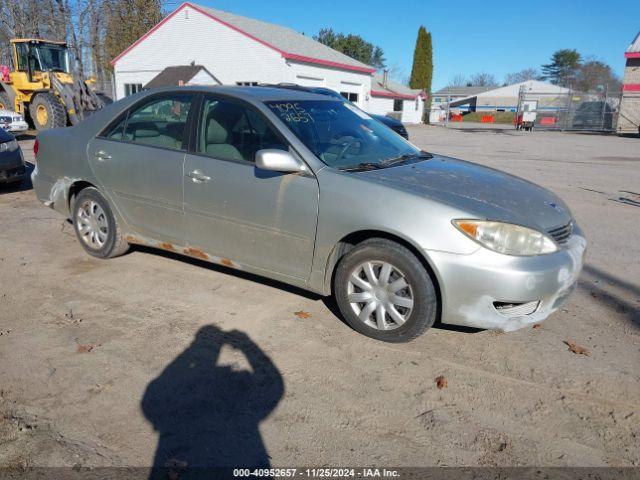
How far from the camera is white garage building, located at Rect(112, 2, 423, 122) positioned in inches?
1107

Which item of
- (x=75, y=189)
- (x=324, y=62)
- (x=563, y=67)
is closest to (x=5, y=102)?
(x=324, y=62)

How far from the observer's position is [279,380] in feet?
10.4

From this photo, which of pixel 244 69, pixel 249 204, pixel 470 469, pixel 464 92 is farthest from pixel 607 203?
pixel 464 92

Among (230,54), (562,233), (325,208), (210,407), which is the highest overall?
(230,54)

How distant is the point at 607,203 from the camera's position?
8445 mm

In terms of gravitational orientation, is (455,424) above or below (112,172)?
below

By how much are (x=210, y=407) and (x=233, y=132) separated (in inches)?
87.5

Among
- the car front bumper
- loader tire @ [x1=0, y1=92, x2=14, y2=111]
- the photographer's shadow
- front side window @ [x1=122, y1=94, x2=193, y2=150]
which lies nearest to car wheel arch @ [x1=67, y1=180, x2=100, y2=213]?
front side window @ [x1=122, y1=94, x2=193, y2=150]

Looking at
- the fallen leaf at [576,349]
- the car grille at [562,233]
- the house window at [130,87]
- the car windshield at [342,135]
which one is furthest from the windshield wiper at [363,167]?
the house window at [130,87]

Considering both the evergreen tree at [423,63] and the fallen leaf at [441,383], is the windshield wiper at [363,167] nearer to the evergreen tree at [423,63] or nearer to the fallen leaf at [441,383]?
the fallen leaf at [441,383]

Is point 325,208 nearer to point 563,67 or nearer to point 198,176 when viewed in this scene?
point 198,176

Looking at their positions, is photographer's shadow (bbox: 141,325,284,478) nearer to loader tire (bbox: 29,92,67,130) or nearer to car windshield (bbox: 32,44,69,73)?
loader tire (bbox: 29,92,67,130)

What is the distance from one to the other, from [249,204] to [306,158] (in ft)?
1.88

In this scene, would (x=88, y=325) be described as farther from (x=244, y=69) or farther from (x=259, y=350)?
(x=244, y=69)
